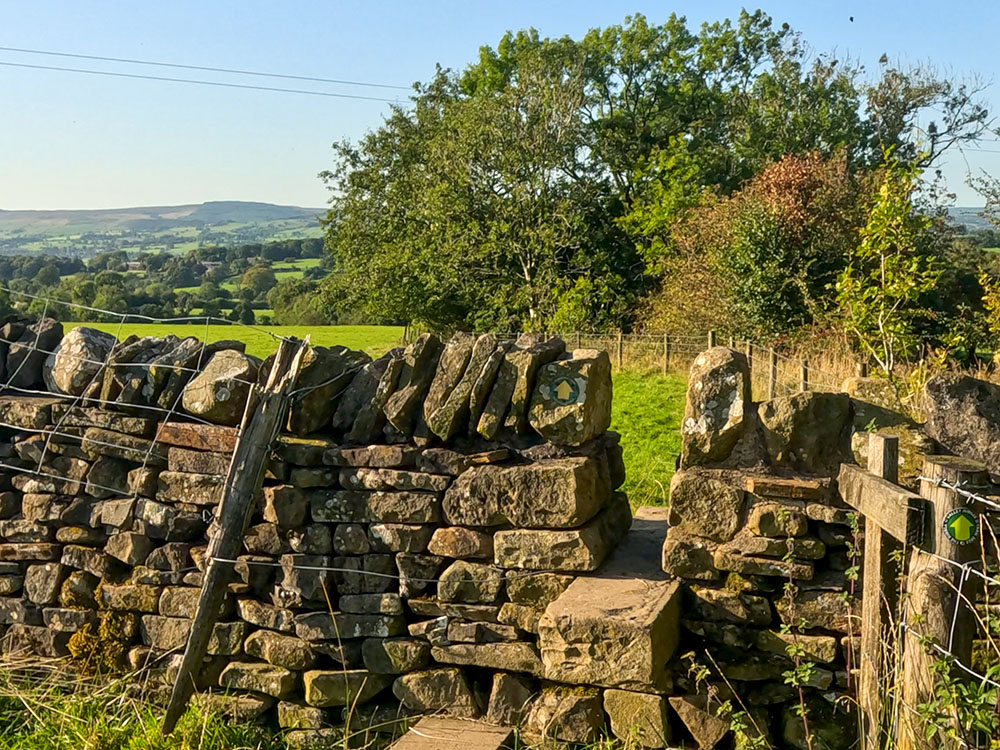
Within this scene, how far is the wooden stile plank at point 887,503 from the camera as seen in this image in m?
2.83

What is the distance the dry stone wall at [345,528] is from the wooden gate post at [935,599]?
1228 millimetres

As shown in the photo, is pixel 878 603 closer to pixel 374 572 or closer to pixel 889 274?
pixel 374 572

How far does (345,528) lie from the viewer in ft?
14.9

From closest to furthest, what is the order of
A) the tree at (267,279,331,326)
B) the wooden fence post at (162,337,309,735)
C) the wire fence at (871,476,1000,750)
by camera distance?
the wire fence at (871,476,1000,750)
the wooden fence post at (162,337,309,735)
the tree at (267,279,331,326)

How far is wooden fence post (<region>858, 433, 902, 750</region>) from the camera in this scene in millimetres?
3230

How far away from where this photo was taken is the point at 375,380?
15.5ft

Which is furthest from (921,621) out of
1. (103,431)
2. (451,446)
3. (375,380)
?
(103,431)

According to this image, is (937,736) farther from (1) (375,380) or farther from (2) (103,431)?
(2) (103,431)

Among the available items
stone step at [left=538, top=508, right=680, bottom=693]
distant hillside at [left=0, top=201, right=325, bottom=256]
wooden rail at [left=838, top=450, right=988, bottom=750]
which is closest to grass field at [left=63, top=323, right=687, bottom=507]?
stone step at [left=538, top=508, right=680, bottom=693]

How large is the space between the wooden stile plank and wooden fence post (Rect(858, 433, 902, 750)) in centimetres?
7

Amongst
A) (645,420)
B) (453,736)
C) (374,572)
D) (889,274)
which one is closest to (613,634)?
(453,736)

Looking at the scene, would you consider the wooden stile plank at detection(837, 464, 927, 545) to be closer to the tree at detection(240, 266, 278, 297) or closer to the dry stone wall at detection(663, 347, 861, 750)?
the dry stone wall at detection(663, 347, 861, 750)

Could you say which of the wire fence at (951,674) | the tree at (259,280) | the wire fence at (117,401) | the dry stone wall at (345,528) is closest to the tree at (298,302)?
the tree at (259,280)

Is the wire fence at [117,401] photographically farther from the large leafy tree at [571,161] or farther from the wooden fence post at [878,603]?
the large leafy tree at [571,161]
